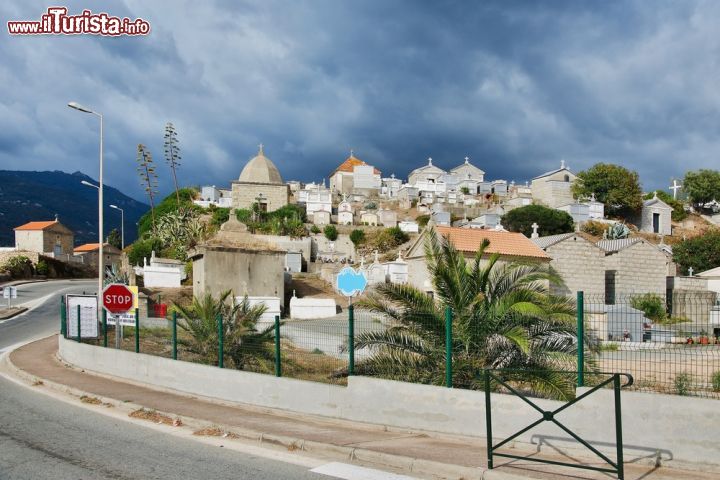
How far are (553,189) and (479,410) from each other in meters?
88.9

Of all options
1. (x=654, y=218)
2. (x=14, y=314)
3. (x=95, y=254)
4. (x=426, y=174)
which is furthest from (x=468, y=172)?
(x=14, y=314)

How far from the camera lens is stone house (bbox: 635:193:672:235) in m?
86.9

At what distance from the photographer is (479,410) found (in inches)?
359

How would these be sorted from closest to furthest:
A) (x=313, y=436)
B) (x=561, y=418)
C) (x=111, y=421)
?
(x=561, y=418) < (x=313, y=436) < (x=111, y=421)

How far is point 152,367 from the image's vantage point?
14.8 metres

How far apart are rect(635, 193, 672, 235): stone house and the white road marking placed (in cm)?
8892

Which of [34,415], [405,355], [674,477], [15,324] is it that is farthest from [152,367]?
[15,324]

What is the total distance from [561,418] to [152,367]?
10.1m

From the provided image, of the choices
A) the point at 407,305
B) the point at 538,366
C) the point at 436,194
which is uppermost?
the point at 436,194

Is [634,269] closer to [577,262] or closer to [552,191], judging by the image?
[577,262]

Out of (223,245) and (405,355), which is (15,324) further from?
(405,355)

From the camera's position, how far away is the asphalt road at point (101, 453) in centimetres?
752

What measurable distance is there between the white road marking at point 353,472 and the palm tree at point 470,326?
137 inches

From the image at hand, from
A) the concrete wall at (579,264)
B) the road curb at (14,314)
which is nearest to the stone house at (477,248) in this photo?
the concrete wall at (579,264)
